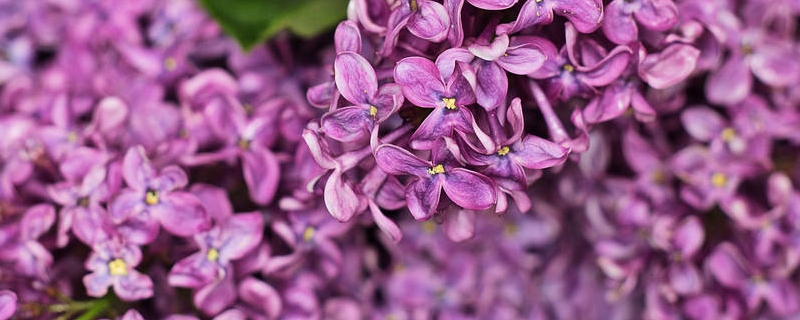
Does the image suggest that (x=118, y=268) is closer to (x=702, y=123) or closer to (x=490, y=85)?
(x=490, y=85)

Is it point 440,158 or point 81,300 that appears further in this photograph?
point 81,300

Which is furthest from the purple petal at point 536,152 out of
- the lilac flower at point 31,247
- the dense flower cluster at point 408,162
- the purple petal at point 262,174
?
the lilac flower at point 31,247

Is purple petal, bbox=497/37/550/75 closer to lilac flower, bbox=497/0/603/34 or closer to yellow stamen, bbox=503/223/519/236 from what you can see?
lilac flower, bbox=497/0/603/34

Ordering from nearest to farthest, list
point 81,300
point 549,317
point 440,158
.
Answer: point 440,158, point 81,300, point 549,317

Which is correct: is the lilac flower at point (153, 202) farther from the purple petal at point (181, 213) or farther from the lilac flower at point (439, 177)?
the lilac flower at point (439, 177)

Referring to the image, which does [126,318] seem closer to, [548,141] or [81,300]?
[81,300]

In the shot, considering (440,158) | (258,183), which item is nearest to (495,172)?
(440,158)

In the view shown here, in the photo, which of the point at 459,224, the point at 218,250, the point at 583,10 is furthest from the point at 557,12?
the point at 218,250
